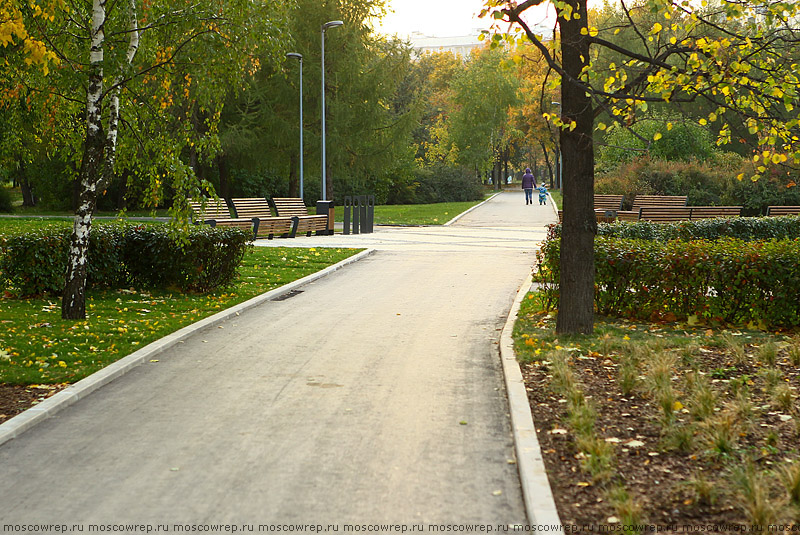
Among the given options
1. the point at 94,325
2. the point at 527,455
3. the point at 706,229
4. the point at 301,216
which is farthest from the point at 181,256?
the point at 301,216

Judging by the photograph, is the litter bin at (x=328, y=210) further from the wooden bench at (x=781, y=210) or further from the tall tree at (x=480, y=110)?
the tall tree at (x=480, y=110)

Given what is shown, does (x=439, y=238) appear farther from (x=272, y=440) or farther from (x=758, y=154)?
(x=272, y=440)

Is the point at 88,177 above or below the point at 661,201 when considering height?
above

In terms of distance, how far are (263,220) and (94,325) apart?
14.8 metres

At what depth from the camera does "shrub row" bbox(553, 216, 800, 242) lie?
14398mm

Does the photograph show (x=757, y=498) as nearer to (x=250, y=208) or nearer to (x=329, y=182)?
(x=250, y=208)

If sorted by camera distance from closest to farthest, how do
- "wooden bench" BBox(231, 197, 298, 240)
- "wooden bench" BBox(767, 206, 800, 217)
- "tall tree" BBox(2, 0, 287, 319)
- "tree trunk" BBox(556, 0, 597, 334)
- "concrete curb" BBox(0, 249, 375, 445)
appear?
"concrete curb" BBox(0, 249, 375, 445), "tree trunk" BBox(556, 0, 597, 334), "tall tree" BBox(2, 0, 287, 319), "wooden bench" BBox(767, 206, 800, 217), "wooden bench" BBox(231, 197, 298, 240)

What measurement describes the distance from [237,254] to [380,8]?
98.8 ft

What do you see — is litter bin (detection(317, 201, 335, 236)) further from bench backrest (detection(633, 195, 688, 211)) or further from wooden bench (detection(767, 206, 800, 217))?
wooden bench (detection(767, 206, 800, 217))

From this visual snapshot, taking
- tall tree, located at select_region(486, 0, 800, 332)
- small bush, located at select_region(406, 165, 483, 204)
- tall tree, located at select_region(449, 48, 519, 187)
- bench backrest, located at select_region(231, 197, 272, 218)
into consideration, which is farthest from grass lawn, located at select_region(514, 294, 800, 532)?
tall tree, located at select_region(449, 48, 519, 187)

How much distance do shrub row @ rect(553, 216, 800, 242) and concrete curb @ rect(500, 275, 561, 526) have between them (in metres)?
6.96

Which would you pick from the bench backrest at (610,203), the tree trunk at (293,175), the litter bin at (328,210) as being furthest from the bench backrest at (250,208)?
the tree trunk at (293,175)

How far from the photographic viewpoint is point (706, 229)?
15961 mm

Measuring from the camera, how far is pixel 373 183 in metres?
53.3
